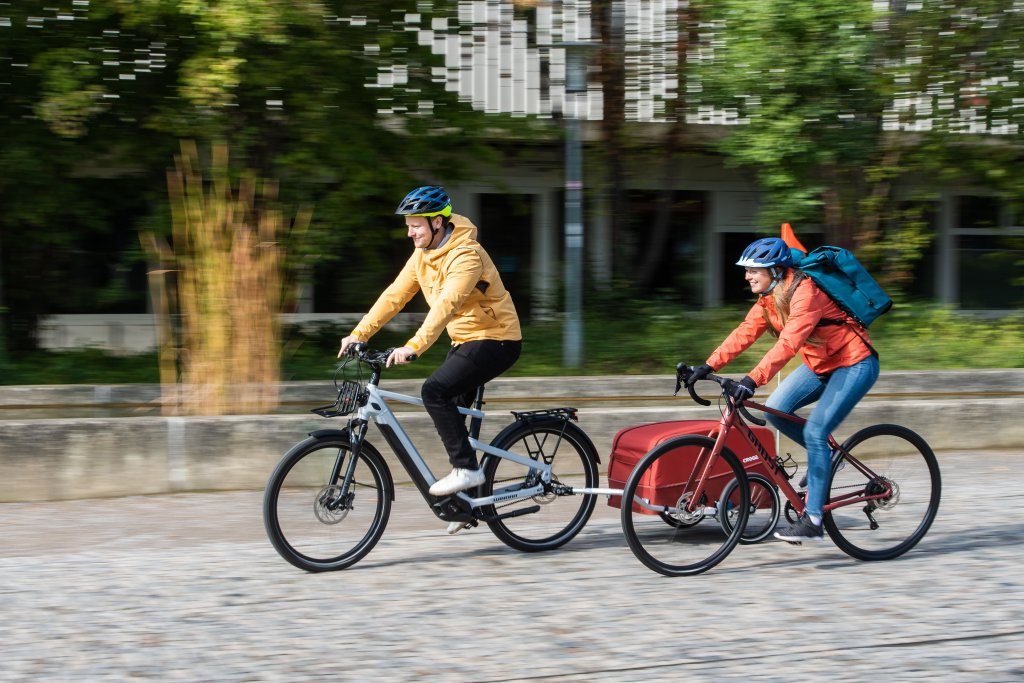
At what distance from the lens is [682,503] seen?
614 cm

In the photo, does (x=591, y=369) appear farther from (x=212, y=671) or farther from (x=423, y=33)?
(x=212, y=671)

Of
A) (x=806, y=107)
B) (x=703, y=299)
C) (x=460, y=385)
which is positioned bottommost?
(x=703, y=299)

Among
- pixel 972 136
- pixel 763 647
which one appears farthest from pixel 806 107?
pixel 763 647

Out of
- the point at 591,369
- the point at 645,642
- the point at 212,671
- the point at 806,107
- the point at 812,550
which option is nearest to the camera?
the point at 212,671

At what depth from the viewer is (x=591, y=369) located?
10984 millimetres

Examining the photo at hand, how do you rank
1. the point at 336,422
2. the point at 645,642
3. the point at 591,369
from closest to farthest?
the point at 645,642 < the point at 336,422 < the point at 591,369

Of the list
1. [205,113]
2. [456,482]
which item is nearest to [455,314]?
[456,482]

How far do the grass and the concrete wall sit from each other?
3.23ft

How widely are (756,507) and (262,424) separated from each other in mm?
3515

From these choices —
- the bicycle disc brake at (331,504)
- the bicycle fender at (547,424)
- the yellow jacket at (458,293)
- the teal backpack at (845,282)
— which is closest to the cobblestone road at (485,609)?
the bicycle disc brake at (331,504)

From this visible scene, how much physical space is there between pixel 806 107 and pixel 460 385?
8.64 metres

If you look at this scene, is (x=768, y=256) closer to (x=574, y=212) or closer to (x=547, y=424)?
(x=547, y=424)

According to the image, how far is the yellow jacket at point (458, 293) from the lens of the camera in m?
6.03

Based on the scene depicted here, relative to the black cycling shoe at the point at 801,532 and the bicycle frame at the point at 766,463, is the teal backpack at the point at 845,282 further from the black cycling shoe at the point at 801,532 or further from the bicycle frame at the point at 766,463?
the black cycling shoe at the point at 801,532
